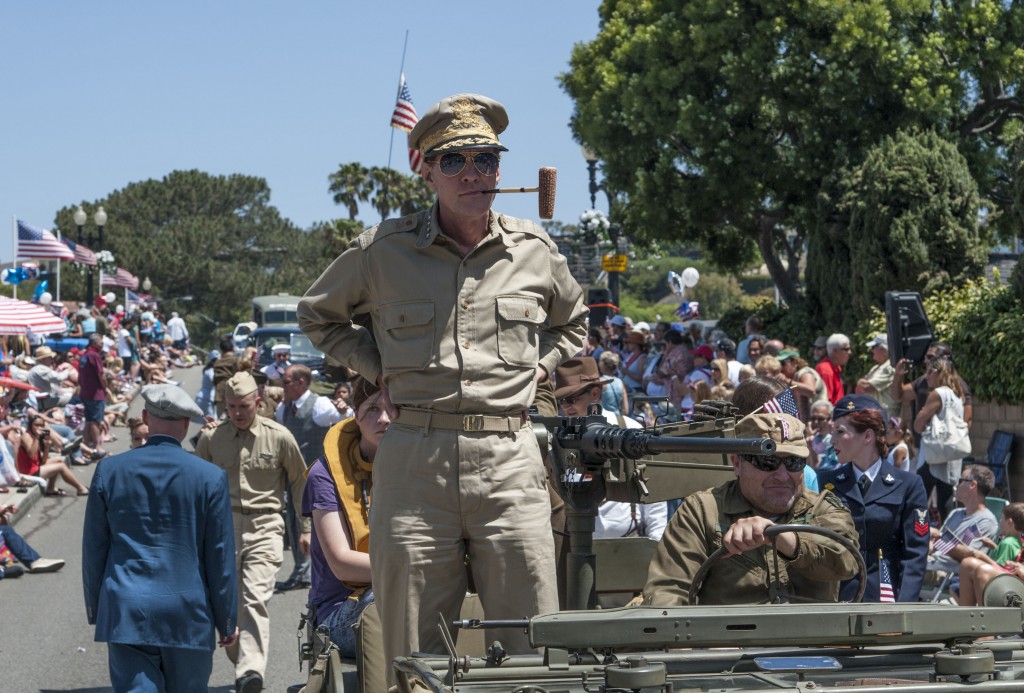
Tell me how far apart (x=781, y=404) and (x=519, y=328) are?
6.77ft

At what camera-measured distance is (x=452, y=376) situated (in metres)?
4.80

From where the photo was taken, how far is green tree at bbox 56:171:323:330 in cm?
9125

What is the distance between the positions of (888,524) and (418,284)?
133 inches

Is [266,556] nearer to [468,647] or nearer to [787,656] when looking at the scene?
[468,647]

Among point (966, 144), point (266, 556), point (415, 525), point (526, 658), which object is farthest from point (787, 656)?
point (966, 144)

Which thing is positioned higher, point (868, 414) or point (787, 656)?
point (868, 414)

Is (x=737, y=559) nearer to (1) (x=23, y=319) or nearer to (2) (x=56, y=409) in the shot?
(1) (x=23, y=319)

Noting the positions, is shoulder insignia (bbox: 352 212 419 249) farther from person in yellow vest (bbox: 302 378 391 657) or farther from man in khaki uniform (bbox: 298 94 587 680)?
person in yellow vest (bbox: 302 378 391 657)

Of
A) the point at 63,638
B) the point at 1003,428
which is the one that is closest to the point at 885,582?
the point at 63,638

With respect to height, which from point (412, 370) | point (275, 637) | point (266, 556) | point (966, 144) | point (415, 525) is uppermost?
point (966, 144)

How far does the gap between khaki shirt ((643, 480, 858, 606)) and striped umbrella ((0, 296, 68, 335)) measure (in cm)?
1633

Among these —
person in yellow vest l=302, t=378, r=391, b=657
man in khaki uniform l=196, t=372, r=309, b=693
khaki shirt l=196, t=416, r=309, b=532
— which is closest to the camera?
person in yellow vest l=302, t=378, r=391, b=657

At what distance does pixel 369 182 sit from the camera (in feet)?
196

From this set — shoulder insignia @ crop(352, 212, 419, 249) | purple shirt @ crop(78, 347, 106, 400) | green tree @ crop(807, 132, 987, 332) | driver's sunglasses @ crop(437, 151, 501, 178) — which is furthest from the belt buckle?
purple shirt @ crop(78, 347, 106, 400)
